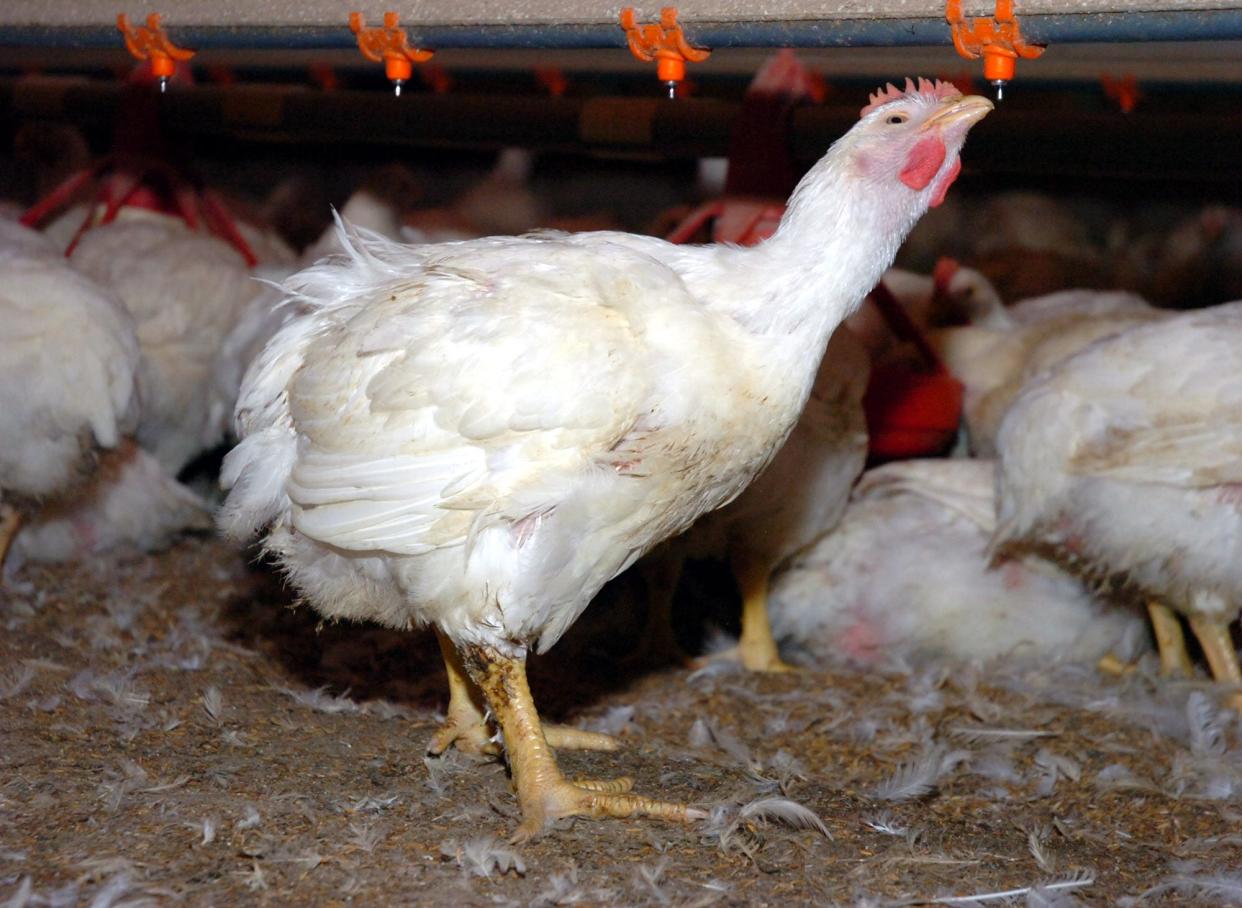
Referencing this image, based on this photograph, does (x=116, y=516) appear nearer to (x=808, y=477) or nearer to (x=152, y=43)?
(x=152, y=43)

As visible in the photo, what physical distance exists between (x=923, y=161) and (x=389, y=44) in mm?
1191

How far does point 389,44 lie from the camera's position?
2830 millimetres

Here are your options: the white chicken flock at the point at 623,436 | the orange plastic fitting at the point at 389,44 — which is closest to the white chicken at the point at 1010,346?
the white chicken flock at the point at 623,436

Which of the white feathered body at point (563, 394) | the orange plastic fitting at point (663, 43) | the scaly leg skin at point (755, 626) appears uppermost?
the orange plastic fitting at point (663, 43)

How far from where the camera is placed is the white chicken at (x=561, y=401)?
2.21 m

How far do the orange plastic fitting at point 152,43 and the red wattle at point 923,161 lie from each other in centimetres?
174

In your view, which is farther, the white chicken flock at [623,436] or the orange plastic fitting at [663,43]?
the orange plastic fitting at [663,43]

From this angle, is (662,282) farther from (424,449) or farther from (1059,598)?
(1059,598)

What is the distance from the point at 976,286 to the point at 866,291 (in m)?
2.66

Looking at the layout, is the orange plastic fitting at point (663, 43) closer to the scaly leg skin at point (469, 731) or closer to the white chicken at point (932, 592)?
the scaly leg skin at point (469, 731)

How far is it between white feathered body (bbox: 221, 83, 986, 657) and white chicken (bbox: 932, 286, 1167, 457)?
6.72ft

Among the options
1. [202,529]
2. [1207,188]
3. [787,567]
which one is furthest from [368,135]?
[1207,188]

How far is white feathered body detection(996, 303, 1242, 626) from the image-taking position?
3184mm

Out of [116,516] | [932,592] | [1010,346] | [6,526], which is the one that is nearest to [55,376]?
[6,526]
